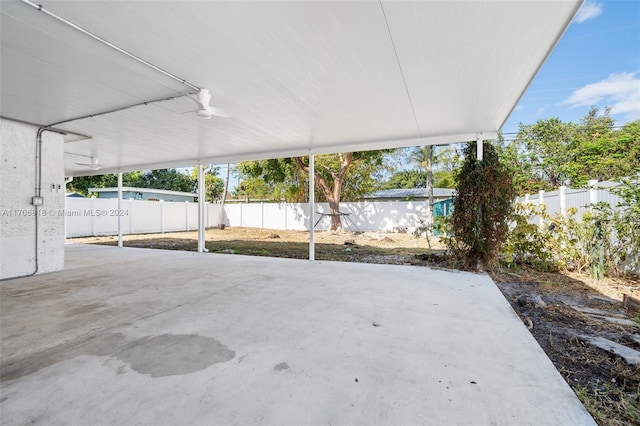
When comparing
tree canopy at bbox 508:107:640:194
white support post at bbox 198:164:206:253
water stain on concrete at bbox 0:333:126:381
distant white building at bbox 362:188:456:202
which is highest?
tree canopy at bbox 508:107:640:194

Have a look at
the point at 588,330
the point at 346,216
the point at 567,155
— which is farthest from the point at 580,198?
the point at 346,216

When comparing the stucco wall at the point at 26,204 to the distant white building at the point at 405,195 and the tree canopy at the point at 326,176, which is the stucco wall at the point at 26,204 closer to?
the tree canopy at the point at 326,176

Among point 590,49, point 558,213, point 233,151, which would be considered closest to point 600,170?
point 590,49

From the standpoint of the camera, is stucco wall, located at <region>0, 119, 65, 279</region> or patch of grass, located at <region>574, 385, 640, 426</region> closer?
patch of grass, located at <region>574, 385, 640, 426</region>

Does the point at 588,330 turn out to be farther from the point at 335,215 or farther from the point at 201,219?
the point at 335,215

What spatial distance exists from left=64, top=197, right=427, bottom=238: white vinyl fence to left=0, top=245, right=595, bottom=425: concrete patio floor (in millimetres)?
6822

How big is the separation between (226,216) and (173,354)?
15.3 meters

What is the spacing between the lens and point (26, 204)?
16.2 ft

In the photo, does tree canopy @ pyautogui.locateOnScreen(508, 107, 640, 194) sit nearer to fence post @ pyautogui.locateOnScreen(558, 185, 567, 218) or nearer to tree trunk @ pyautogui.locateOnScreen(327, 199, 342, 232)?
fence post @ pyautogui.locateOnScreen(558, 185, 567, 218)

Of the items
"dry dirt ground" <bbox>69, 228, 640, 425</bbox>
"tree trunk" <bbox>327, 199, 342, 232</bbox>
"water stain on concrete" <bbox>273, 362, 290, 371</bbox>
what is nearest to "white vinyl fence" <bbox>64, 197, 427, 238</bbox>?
"tree trunk" <bbox>327, 199, 342, 232</bbox>

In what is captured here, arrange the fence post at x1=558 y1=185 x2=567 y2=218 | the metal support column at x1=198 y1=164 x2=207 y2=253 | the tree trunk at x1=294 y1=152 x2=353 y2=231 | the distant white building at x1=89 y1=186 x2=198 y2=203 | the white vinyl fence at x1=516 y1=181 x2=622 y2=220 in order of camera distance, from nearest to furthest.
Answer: the white vinyl fence at x1=516 y1=181 x2=622 y2=220 → the fence post at x1=558 y1=185 x2=567 y2=218 → the metal support column at x1=198 y1=164 x2=207 y2=253 → the tree trunk at x1=294 y1=152 x2=353 y2=231 → the distant white building at x1=89 y1=186 x2=198 y2=203

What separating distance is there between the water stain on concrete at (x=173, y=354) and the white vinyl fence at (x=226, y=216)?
7711 mm

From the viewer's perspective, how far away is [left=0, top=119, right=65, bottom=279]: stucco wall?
4727 millimetres

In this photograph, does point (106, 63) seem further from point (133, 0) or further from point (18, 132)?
point (18, 132)
